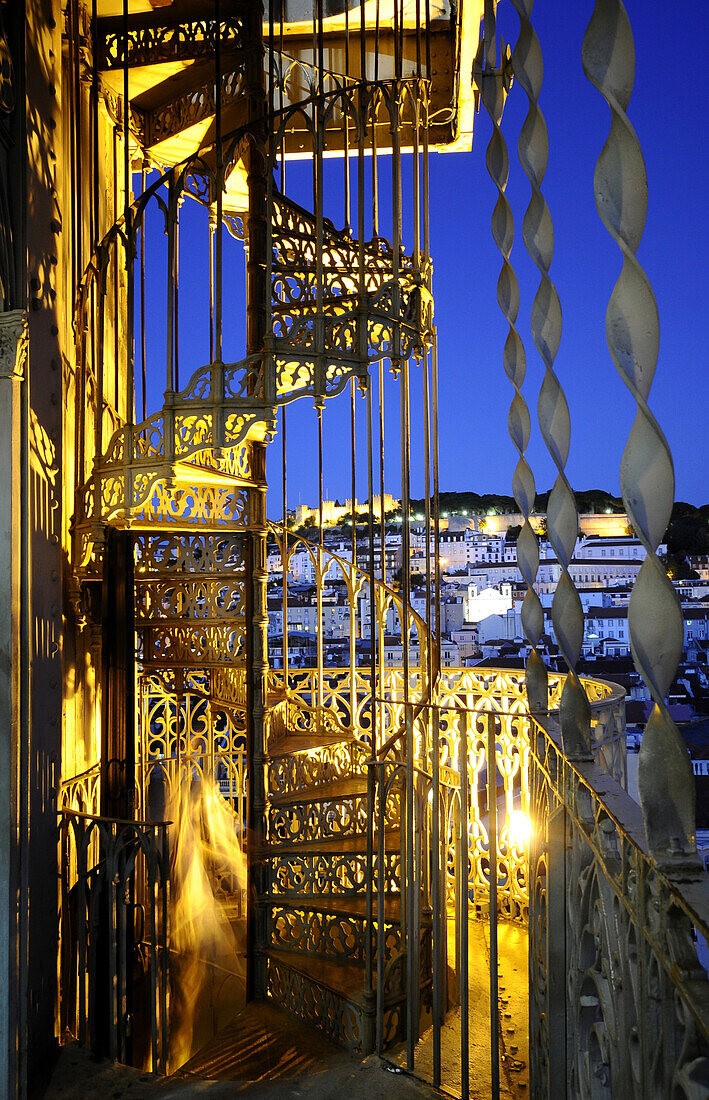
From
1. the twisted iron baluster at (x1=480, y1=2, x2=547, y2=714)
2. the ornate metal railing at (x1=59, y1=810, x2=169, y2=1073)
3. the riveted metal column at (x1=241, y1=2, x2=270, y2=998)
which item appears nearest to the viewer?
the twisted iron baluster at (x1=480, y1=2, x2=547, y2=714)

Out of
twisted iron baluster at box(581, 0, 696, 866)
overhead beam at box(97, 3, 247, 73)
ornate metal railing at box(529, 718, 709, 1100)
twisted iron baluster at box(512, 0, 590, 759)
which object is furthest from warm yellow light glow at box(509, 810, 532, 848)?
overhead beam at box(97, 3, 247, 73)

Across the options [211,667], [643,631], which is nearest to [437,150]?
[211,667]

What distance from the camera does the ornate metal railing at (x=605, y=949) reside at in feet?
2.97

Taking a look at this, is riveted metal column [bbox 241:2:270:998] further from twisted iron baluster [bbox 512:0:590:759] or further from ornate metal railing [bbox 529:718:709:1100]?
ornate metal railing [bbox 529:718:709:1100]

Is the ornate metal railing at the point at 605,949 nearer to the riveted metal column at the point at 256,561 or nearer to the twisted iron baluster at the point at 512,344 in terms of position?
the twisted iron baluster at the point at 512,344

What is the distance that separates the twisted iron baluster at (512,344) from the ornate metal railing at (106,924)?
1995mm

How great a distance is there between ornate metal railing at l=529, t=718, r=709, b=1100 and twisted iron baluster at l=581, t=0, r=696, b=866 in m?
0.09

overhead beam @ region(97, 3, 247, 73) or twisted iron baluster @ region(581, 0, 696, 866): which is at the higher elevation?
overhead beam @ region(97, 3, 247, 73)

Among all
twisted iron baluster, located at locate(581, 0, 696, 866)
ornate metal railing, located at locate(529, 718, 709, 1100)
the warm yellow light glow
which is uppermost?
twisted iron baluster, located at locate(581, 0, 696, 866)

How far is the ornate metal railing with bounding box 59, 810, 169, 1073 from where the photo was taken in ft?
10.7

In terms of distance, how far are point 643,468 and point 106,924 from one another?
11.5 ft

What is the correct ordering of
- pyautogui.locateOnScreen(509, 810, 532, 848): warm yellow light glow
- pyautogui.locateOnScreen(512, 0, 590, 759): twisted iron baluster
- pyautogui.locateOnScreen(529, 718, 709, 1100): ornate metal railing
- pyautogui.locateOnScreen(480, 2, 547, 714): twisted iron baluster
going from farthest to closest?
pyautogui.locateOnScreen(509, 810, 532, 848): warm yellow light glow < pyautogui.locateOnScreen(480, 2, 547, 714): twisted iron baluster < pyautogui.locateOnScreen(512, 0, 590, 759): twisted iron baluster < pyautogui.locateOnScreen(529, 718, 709, 1100): ornate metal railing

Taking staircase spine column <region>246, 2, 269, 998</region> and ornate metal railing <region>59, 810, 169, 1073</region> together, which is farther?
staircase spine column <region>246, 2, 269, 998</region>

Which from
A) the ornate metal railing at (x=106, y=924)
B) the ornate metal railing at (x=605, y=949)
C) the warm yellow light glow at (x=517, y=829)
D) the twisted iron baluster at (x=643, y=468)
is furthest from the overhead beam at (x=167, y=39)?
the warm yellow light glow at (x=517, y=829)
